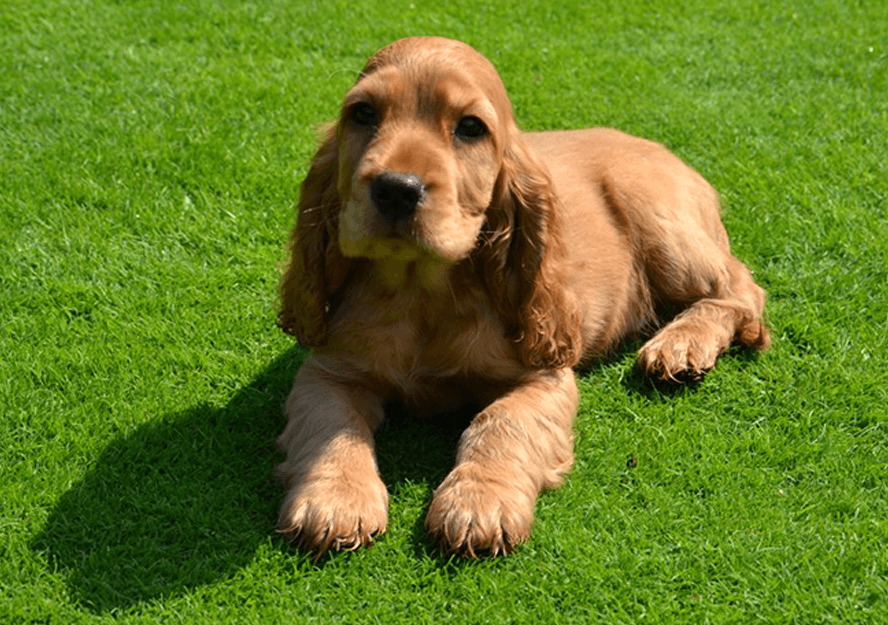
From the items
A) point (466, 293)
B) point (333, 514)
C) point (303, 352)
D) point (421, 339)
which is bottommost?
point (303, 352)

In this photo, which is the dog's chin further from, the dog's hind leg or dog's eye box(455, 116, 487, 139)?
the dog's hind leg

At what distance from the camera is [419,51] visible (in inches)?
150

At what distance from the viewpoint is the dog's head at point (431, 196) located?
3.44 m

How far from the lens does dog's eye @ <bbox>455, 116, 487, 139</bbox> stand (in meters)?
3.75

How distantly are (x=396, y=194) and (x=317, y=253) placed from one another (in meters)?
0.82

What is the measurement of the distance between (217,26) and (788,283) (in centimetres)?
470

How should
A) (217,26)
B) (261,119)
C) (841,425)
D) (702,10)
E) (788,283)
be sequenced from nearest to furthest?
1. (841,425)
2. (788,283)
3. (261,119)
4. (217,26)
5. (702,10)

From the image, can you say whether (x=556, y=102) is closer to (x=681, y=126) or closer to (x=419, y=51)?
(x=681, y=126)

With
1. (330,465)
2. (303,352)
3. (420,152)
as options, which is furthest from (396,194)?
(303,352)

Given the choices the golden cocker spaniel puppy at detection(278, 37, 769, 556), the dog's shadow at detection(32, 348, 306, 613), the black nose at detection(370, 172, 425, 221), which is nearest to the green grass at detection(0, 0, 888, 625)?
the dog's shadow at detection(32, 348, 306, 613)

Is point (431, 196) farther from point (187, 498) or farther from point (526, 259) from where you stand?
point (187, 498)

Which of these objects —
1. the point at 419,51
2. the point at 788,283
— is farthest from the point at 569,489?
the point at 788,283

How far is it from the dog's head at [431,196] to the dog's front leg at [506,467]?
0.18m

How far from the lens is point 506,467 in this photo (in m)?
3.66
